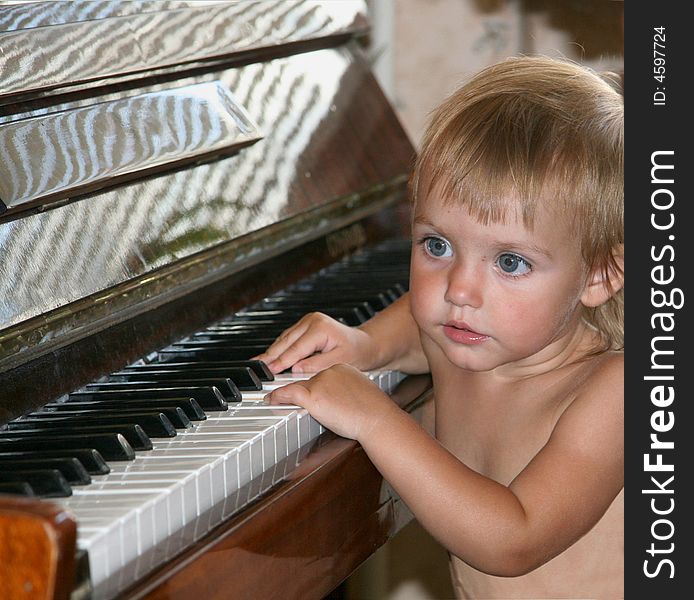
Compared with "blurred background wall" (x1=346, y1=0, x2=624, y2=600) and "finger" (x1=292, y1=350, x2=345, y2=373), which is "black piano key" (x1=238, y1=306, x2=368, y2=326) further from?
"blurred background wall" (x1=346, y1=0, x2=624, y2=600)

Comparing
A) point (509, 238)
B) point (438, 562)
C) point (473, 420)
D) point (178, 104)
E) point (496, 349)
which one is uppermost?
point (178, 104)

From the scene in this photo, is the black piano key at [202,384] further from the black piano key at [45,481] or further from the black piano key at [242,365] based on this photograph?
the black piano key at [45,481]

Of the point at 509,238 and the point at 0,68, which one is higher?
the point at 0,68

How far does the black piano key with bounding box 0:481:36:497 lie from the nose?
22.6 inches

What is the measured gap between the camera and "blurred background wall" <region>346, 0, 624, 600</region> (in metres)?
2.85

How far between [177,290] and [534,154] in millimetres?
465

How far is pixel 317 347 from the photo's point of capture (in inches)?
59.1

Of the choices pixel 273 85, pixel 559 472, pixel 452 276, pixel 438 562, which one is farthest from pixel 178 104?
pixel 438 562

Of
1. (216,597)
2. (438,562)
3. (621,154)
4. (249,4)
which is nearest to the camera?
(216,597)

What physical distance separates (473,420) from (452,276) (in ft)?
0.86

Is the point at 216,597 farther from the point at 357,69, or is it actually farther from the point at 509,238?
the point at 357,69

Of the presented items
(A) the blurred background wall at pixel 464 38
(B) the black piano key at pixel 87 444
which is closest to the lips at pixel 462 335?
(B) the black piano key at pixel 87 444

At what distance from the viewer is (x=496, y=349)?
1.43m

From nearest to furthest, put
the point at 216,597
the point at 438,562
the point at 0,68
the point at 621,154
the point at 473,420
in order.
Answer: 1. the point at 216,597
2. the point at 0,68
3. the point at 621,154
4. the point at 473,420
5. the point at 438,562
